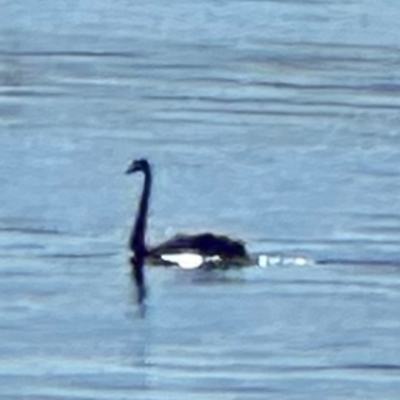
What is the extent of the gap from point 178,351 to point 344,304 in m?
0.12

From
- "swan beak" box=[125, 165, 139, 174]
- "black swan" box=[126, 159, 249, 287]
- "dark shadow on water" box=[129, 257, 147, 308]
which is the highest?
"swan beak" box=[125, 165, 139, 174]

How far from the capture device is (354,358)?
5.85ft

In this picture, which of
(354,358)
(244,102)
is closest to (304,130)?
(244,102)

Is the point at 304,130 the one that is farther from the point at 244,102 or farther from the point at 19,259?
the point at 19,259

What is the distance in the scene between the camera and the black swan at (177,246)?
177 cm

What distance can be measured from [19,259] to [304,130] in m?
0.22

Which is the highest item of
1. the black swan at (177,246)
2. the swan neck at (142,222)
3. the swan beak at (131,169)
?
the swan beak at (131,169)

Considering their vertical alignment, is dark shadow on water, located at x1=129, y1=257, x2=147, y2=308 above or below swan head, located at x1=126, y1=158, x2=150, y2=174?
below

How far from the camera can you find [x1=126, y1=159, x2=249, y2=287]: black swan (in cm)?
177

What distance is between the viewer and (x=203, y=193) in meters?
1.77

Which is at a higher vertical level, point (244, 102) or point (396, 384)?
point (244, 102)

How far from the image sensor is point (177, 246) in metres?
1.77

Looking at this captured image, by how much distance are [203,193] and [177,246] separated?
0.13ft

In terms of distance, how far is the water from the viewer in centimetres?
175
